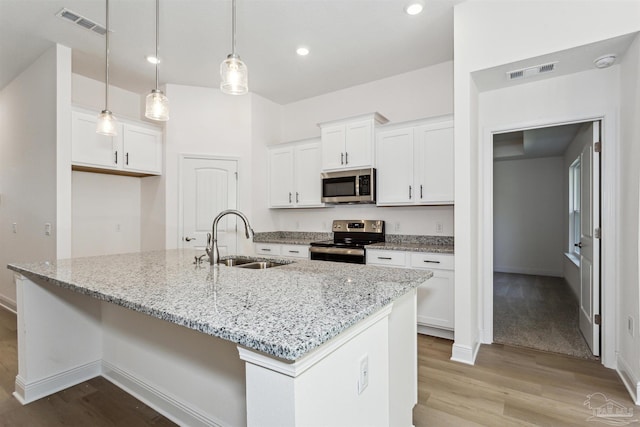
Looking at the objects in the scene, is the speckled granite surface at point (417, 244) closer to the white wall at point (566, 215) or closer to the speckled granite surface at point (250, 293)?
the speckled granite surface at point (250, 293)

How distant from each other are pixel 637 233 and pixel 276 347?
100 inches

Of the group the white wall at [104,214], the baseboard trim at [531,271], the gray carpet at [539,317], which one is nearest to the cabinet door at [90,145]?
the white wall at [104,214]

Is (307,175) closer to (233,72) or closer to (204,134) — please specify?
(204,134)

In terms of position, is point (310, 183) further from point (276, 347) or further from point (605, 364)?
point (276, 347)

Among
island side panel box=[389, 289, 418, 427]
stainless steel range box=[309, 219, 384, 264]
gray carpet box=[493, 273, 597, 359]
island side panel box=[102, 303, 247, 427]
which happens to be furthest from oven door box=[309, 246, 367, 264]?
island side panel box=[102, 303, 247, 427]

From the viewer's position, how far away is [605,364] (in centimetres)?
252

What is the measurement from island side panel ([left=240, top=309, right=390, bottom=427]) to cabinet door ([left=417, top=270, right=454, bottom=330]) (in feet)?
6.74

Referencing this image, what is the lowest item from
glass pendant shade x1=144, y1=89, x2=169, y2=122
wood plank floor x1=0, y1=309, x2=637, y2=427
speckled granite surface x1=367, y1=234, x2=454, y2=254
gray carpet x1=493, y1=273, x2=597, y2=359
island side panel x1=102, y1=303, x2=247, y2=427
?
wood plank floor x1=0, y1=309, x2=637, y2=427

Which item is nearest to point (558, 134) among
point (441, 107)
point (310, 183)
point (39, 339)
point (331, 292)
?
point (441, 107)

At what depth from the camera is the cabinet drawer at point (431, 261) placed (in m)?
3.02

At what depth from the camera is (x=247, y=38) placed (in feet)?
10.2

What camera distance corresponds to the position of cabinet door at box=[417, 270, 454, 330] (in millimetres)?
3039

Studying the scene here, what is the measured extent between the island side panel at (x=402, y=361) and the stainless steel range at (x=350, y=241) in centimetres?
177

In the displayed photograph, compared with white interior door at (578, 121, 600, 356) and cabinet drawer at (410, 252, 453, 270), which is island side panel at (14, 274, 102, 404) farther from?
white interior door at (578, 121, 600, 356)
